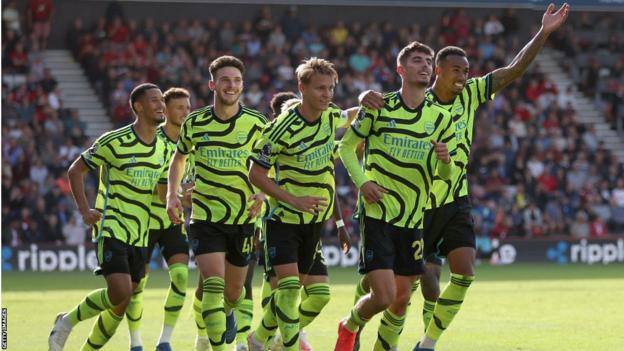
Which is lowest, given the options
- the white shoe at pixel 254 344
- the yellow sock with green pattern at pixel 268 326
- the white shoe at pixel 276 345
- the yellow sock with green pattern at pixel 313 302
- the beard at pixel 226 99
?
the white shoe at pixel 276 345

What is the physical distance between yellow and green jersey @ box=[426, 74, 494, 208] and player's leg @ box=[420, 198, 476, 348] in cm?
13

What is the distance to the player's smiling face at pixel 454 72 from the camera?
10.3 m

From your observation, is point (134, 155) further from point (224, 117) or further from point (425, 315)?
point (425, 315)

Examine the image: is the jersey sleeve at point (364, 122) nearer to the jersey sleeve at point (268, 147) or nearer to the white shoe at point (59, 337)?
the jersey sleeve at point (268, 147)

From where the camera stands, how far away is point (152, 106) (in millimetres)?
10992

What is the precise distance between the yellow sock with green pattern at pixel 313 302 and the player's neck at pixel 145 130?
6.32 feet

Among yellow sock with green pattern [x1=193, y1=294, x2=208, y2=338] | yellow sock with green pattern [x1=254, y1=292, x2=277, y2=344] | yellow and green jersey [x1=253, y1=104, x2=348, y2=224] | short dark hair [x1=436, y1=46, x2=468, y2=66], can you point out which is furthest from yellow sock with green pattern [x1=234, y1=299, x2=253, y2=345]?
short dark hair [x1=436, y1=46, x2=468, y2=66]

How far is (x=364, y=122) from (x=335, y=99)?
20.9 metres

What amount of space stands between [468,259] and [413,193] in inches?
31.9

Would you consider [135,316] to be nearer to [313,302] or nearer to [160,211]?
[160,211]

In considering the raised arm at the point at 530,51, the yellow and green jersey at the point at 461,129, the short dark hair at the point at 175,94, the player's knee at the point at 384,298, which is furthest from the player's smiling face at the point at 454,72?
the short dark hair at the point at 175,94

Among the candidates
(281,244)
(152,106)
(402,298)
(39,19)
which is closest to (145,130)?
(152,106)

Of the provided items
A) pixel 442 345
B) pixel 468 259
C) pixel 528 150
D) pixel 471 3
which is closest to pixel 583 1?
pixel 471 3

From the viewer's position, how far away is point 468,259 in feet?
33.0
